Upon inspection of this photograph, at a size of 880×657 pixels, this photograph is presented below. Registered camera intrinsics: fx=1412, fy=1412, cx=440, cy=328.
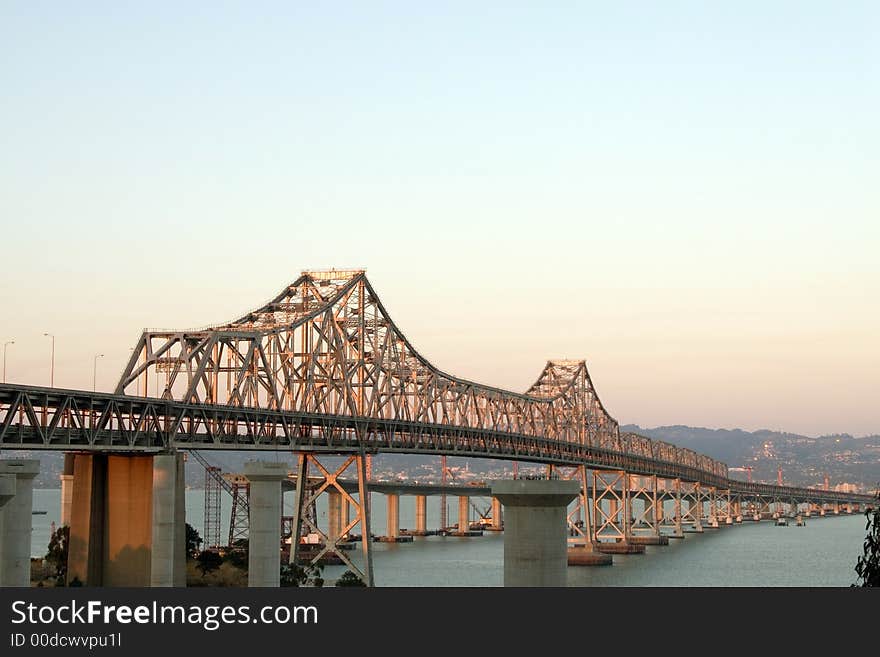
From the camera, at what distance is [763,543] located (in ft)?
624

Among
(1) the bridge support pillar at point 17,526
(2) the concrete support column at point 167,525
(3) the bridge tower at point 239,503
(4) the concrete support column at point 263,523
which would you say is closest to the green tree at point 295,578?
(4) the concrete support column at point 263,523

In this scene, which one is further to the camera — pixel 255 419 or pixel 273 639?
pixel 255 419

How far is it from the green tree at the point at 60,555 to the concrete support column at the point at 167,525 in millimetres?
7747

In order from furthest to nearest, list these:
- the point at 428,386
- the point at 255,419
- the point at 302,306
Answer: the point at 428,386 < the point at 302,306 < the point at 255,419

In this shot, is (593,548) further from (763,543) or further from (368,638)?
(368,638)

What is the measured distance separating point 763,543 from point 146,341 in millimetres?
124907

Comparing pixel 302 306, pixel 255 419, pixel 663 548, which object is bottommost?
pixel 663 548

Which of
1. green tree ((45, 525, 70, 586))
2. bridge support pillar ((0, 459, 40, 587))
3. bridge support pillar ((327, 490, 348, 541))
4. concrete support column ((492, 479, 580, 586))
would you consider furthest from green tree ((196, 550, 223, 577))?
bridge support pillar ((327, 490, 348, 541))

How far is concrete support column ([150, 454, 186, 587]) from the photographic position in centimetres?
6944

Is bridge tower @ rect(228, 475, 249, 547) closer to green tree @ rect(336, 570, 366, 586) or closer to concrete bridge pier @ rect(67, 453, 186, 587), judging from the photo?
green tree @ rect(336, 570, 366, 586)

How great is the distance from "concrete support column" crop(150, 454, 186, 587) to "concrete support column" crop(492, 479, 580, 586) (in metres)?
32.9

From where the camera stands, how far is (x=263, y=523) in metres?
74.4

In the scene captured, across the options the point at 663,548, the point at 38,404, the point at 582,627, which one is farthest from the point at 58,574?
the point at 663,548

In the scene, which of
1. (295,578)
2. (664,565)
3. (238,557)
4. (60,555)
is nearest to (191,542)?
(238,557)
